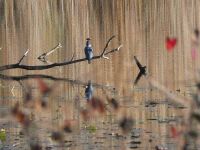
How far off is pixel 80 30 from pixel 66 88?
8.83 metres

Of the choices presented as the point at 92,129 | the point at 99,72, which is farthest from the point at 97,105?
the point at 99,72

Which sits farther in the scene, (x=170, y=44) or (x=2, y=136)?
(x=2, y=136)

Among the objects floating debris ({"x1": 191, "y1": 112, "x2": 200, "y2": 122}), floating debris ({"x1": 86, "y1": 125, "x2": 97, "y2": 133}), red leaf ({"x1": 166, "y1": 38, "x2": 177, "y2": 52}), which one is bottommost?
floating debris ({"x1": 86, "y1": 125, "x2": 97, "y2": 133})

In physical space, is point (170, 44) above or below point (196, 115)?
above

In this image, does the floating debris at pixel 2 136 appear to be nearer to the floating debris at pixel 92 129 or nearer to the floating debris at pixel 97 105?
the floating debris at pixel 92 129

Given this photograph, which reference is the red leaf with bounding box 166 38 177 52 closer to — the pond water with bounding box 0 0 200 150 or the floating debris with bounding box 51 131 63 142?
the pond water with bounding box 0 0 200 150

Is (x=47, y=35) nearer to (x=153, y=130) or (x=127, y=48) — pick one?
(x=127, y=48)

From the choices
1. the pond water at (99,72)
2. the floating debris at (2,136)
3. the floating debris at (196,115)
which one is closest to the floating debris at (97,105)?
the pond water at (99,72)

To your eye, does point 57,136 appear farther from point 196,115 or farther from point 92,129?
point 92,129

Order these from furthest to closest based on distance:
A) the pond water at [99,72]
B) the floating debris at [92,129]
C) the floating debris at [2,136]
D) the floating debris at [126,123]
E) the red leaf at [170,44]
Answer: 1. the floating debris at [92,129]
2. the floating debris at [2,136]
3. the pond water at [99,72]
4. the red leaf at [170,44]
5. the floating debris at [126,123]

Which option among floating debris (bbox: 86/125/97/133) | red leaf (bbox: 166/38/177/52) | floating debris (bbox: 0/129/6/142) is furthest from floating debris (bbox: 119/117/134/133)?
floating debris (bbox: 86/125/97/133)

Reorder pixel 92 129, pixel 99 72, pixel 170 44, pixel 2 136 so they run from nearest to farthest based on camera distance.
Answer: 1. pixel 170 44
2. pixel 2 136
3. pixel 92 129
4. pixel 99 72

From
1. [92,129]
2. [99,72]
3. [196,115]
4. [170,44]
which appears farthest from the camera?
[99,72]

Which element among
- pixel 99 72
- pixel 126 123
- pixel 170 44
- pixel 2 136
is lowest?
pixel 2 136
